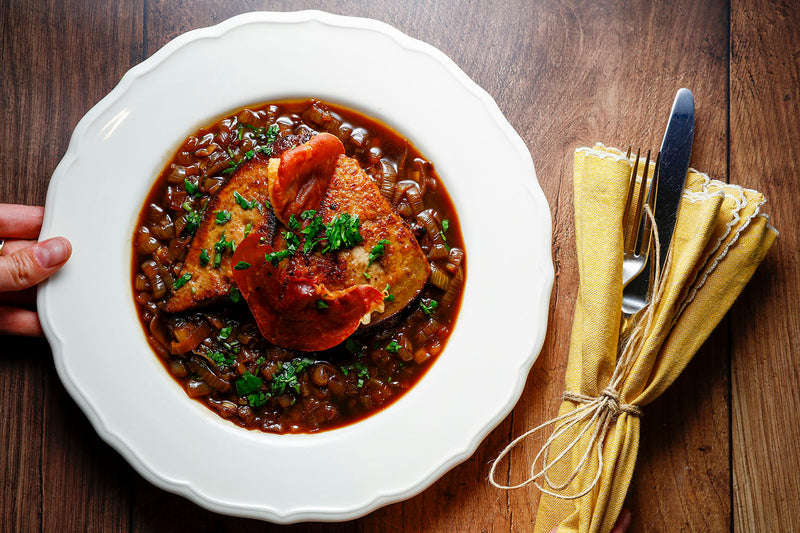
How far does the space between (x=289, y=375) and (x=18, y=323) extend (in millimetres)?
1983

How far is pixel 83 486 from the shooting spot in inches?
159

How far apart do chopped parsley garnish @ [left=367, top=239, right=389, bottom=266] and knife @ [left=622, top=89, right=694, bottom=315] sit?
179 cm

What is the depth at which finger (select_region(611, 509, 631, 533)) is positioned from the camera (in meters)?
3.91

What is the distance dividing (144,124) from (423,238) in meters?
2.07

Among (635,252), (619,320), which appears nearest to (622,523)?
(619,320)

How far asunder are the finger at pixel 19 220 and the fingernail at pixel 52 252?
2.10 ft

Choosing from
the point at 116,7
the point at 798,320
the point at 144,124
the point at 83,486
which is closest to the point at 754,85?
the point at 798,320

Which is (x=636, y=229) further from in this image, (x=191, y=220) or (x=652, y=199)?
(x=191, y=220)

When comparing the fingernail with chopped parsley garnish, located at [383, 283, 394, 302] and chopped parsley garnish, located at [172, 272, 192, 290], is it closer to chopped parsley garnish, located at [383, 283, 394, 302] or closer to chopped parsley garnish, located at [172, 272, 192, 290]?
chopped parsley garnish, located at [172, 272, 192, 290]

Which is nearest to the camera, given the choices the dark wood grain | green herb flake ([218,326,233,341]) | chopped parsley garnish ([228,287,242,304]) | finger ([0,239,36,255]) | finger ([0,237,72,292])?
finger ([0,237,72,292])

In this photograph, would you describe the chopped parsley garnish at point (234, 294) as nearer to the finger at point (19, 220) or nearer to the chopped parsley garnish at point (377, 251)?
the chopped parsley garnish at point (377, 251)

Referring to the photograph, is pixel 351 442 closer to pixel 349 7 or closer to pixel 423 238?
pixel 423 238

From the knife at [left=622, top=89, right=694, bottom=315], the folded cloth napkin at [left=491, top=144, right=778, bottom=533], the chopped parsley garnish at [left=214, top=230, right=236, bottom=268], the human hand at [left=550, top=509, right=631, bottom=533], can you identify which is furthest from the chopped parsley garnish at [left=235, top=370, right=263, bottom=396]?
the knife at [left=622, top=89, right=694, bottom=315]

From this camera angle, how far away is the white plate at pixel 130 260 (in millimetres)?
3697
